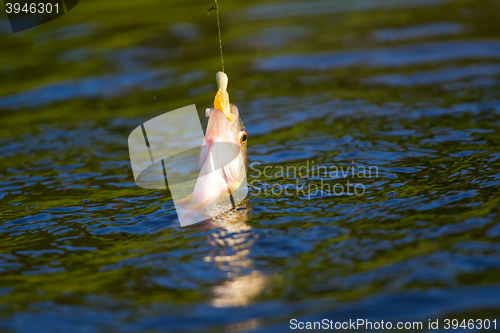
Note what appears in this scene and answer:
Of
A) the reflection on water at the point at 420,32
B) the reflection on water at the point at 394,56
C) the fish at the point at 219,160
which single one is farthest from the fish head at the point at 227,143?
the reflection on water at the point at 420,32

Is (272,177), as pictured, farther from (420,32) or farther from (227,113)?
(420,32)

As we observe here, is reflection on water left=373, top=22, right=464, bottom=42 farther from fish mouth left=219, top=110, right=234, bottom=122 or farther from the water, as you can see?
fish mouth left=219, top=110, right=234, bottom=122

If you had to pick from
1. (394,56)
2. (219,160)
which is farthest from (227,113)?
(394,56)

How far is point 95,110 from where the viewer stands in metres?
7.55

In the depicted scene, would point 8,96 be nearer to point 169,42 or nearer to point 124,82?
point 124,82

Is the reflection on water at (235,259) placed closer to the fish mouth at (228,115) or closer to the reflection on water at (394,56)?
the fish mouth at (228,115)

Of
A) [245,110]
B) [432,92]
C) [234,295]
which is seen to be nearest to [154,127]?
[245,110]

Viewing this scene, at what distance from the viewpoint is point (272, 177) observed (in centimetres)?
501

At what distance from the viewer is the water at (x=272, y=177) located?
3.14m

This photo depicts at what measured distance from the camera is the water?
3.14 meters

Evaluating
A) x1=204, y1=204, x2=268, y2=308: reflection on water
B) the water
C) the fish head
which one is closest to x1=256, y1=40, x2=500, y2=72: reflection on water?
the water

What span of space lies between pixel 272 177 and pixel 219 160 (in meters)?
1.14

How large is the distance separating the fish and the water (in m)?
0.19

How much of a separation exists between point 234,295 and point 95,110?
498cm
